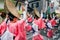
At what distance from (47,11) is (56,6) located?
127mm

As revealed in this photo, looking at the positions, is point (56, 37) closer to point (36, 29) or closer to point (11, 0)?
point (36, 29)

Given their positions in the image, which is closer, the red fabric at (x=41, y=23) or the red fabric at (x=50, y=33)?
the red fabric at (x=41, y=23)

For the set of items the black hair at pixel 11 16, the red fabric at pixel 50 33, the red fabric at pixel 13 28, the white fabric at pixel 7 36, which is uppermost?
the black hair at pixel 11 16

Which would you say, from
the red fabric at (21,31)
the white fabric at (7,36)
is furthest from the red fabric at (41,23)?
the white fabric at (7,36)

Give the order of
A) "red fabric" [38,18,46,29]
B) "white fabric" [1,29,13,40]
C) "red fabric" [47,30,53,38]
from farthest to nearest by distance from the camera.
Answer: "red fabric" [47,30,53,38] → "red fabric" [38,18,46,29] → "white fabric" [1,29,13,40]

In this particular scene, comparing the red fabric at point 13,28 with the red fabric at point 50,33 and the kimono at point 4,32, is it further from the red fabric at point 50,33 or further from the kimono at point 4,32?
the red fabric at point 50,33

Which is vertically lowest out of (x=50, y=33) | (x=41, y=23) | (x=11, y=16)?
(x=50, y=33)

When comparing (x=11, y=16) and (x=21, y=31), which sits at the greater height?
(x=11, y=16)

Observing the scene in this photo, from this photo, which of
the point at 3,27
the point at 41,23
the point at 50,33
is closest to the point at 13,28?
the point at 3,27

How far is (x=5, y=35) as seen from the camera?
43.5 inches

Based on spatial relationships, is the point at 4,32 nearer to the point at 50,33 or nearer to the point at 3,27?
the point at 3,27

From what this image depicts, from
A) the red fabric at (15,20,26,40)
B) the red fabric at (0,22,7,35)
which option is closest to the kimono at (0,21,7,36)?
the red fabric at (0,22,7,35)

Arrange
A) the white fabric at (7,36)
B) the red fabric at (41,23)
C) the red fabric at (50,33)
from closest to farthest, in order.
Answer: the white fabric at (7,36) → the red fabric at (41,23) → the red fabric at (50,33)

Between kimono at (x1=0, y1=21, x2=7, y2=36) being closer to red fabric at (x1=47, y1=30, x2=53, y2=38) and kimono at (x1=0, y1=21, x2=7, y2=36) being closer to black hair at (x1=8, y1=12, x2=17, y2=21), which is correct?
black hair at (x1=8, y1=12, x2=17, y2=21)
